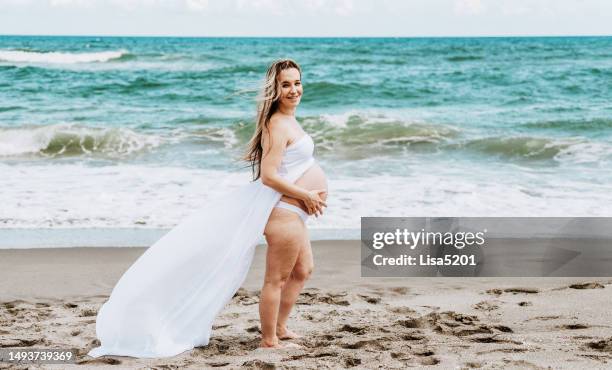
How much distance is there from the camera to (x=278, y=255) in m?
4.36

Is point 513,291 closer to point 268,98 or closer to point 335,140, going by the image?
point 268,98

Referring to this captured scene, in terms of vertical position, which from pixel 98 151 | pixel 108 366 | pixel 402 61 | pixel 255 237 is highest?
pixel 402 61

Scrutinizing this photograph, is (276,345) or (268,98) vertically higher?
(268,98)

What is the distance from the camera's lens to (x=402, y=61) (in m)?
34.2

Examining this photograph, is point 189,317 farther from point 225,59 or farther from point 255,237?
point 225,59

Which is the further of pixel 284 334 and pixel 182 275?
pixel 284 334

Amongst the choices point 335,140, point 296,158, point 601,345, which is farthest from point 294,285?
point 335,140

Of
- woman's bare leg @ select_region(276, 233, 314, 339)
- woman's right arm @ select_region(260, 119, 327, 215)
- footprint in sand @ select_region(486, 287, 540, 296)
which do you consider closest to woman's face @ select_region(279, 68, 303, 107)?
woman's right arm @ select_region(260, 119, 327, 215)

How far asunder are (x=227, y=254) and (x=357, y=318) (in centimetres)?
129

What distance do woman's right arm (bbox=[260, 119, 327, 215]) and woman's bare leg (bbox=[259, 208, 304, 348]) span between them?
15 cm

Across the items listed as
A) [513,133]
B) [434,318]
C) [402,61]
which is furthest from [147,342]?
[402,61]

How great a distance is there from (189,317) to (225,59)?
106ft

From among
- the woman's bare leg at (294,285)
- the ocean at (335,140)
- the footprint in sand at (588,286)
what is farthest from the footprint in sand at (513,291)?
the ocean at (335,140)

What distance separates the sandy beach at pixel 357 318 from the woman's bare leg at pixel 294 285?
0.43 feet
